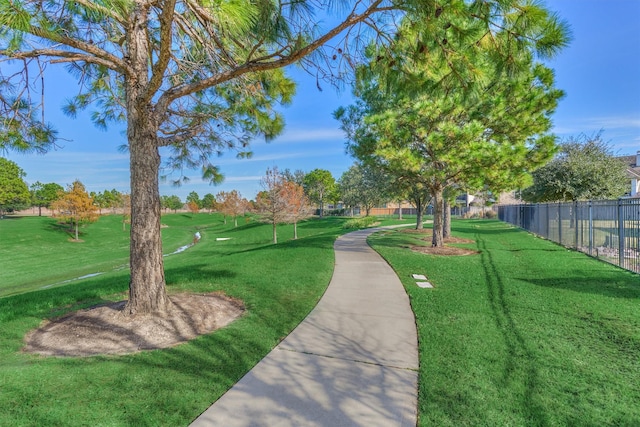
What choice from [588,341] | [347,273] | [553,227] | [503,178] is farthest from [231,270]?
[553,227]

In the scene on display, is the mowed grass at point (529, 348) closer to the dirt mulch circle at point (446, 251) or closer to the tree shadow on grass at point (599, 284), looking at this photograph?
the tree shadow on grass at point (599, 284)

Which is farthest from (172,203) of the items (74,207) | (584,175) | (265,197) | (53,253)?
(584,175)

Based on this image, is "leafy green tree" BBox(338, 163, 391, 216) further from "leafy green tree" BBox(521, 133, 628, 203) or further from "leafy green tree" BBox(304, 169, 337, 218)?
"leafy green tree" BBox(521, 133, 628, 203)

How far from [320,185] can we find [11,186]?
143 ft

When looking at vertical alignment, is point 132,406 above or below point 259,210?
below

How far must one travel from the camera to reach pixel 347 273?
788 cm

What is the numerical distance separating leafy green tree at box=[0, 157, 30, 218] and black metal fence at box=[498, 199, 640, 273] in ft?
192

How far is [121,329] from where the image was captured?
4156mm

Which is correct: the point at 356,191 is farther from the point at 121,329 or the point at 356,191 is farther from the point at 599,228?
the point at 121,329

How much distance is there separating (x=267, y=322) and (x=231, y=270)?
3841 mm

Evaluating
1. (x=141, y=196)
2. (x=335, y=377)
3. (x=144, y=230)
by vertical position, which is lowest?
(x=335, y=377)

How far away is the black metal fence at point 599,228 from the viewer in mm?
7367

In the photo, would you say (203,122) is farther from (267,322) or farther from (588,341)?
(588,341)

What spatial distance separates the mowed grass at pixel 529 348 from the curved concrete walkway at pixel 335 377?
23 centimetres
